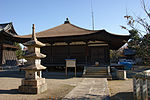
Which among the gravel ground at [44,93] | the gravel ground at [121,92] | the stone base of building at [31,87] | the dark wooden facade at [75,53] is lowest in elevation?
the gravel ground at [121,92]

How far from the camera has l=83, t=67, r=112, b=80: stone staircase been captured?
36.0 ft

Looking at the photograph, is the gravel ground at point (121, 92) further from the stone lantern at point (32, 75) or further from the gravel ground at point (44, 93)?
the stone lantern at point (32, 75)

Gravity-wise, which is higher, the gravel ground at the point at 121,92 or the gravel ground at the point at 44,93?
the gravel ground at the point at 44,93

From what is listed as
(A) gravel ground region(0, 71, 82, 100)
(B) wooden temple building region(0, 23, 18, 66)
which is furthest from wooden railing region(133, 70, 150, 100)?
(B) wooden temple building region(0, 23, 18, 66)

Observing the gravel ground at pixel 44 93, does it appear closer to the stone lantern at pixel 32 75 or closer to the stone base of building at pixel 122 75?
the stone lantern at pixel 32 75

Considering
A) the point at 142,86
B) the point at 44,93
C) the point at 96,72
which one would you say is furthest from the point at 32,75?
the point at 96,72

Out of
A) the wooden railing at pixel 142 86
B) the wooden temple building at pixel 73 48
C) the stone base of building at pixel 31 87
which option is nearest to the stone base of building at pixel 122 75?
the wooden temple building at pixel 73 48

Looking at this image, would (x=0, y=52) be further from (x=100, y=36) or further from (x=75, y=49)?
(x=100, y=36)

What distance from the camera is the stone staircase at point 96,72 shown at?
10961 mm

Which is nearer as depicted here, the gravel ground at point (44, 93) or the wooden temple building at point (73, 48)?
the gravel ground at point (44, 93)

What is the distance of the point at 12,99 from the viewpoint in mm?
4836

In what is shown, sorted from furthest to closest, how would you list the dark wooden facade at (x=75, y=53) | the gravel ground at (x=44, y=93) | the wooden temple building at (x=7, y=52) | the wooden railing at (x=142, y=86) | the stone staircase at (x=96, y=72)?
the wooden temple building at (x=7, y=52), the dark wooden facade at (x=75, y=53), the stone staircase at (x=96, y=72), the gravel ground at (x=44, y=93), the wooden railing at (x=142, y=86)

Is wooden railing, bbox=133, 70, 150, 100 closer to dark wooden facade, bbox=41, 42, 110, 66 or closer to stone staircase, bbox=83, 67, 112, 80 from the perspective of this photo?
stone staircase, bbox=83, 67, 112, 80

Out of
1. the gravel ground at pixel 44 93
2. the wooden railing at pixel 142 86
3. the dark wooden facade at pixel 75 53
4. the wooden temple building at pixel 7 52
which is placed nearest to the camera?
the wooden railing at pixel 142 86
